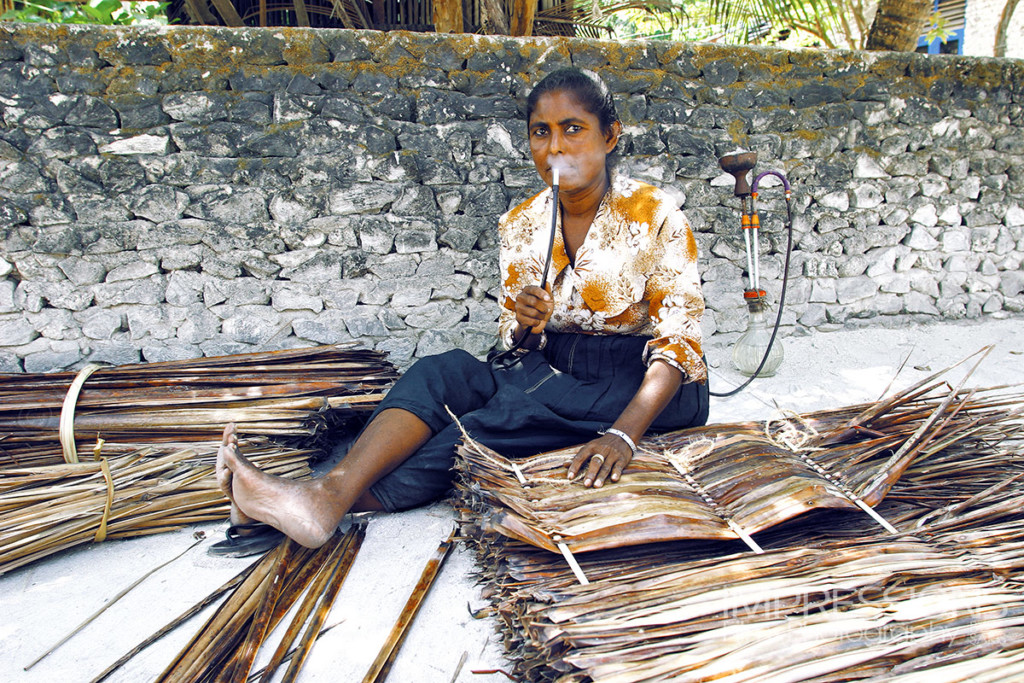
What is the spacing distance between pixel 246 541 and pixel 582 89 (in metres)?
1.74

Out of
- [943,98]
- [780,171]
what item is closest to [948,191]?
[943,98]

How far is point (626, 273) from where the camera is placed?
2016 mm

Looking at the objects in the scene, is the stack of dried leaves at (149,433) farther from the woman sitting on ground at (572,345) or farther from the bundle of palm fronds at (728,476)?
the bundle of palm fronds at (728,476)

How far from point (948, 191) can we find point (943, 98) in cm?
55

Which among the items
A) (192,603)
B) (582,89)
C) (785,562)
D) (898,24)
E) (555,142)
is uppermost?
(898,24)

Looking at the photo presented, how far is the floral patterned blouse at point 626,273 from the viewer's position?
1929 mm

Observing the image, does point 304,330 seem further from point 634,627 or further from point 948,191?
point 948,191

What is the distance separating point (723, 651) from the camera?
3.42 feet

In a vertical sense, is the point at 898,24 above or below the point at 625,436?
above

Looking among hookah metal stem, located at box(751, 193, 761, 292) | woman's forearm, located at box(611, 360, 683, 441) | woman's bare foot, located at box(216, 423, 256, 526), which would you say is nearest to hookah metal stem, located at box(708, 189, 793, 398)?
hookah metal stem, located at box(751, 193, 761, 292)

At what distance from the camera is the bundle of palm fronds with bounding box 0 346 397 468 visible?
2137 mm

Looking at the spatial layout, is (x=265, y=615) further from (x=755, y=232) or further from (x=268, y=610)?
(x=755, y=232)


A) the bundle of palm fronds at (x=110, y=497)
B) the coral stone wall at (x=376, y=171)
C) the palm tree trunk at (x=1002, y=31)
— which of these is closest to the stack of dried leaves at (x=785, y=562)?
the bundle of palm fronds at (x=110, y=497)

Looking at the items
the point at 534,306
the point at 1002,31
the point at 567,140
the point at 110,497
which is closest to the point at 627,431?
the point at 534,306
